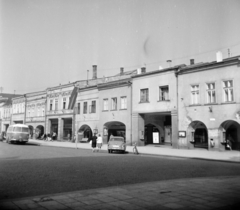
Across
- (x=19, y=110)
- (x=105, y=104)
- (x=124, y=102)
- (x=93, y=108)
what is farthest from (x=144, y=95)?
(x=19, y=110)

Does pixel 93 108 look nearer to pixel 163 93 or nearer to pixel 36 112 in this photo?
pixel 163 93

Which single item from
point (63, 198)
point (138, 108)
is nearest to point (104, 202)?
point (63, 198)

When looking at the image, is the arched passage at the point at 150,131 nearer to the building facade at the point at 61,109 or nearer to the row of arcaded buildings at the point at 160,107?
the row of arcaded buildings at the point at 160,107

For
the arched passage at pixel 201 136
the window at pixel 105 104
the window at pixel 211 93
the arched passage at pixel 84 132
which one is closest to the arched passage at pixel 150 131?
the arched passage at pixel 201 136

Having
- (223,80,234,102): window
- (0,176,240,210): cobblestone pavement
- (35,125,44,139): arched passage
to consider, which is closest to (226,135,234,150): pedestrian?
(223,80,234,102): window

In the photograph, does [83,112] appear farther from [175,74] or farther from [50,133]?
[175,74]

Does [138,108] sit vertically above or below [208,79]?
below

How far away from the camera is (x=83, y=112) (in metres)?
41.8

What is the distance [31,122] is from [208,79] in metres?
40.1

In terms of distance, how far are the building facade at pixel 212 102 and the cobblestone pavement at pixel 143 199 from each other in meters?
17.8

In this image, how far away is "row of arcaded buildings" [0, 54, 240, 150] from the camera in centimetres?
2544

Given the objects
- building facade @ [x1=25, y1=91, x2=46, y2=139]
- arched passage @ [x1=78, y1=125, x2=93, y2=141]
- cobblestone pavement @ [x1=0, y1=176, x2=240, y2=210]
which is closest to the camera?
cobblestone pavement @ [x1=0, y1=176, x2=240, y2=210]

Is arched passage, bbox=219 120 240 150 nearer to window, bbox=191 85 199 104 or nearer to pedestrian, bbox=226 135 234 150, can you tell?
pedestrian, bbox=226 135 234 150

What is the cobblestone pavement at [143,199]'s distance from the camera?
19.9 ft
